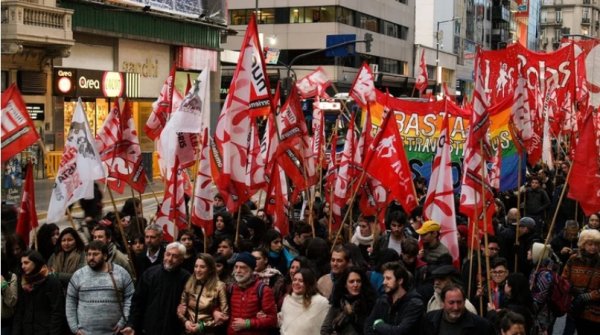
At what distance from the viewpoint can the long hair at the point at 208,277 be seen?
7.35m

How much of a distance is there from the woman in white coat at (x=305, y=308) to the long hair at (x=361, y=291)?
0.09 metres

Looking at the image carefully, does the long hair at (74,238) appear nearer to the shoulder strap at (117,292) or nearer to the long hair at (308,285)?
the shoulder strap at (117,292)

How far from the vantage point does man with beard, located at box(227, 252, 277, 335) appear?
23.9ft

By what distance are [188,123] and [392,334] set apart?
4.94 metres

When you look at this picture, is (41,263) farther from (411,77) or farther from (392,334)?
(411,77)

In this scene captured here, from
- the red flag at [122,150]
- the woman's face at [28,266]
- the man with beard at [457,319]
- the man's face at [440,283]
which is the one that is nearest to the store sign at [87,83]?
the red flag at [122,150]

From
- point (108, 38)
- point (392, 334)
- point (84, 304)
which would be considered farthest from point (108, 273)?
point (108, 38)

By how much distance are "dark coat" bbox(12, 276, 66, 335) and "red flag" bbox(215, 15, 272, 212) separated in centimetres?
309

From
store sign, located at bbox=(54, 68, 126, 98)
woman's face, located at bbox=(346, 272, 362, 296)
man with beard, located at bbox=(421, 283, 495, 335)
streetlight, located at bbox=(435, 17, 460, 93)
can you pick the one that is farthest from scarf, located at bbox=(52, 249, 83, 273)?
streetlight, located at bbox=(435, 17, 460, 93)

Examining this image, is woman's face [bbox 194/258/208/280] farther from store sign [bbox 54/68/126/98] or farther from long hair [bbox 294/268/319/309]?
store sign [bbox 54/68/126/98]

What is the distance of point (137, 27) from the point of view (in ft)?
110

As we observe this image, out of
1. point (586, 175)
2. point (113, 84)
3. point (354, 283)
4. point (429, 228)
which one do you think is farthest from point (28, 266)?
point (113, 84)

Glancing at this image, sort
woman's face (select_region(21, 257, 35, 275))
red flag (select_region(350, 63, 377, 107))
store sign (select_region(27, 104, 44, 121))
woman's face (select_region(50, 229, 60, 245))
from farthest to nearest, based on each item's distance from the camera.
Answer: store sign (select_region(27, 104, 44, 121))
red flag (select_region(350, 63, 377, 107))
woman's face (select_region(50, 229, 60, 245))
woman's face (select_region(21, 257, 35, 275))

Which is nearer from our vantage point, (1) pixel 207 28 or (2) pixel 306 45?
(1) pixel 207 28
